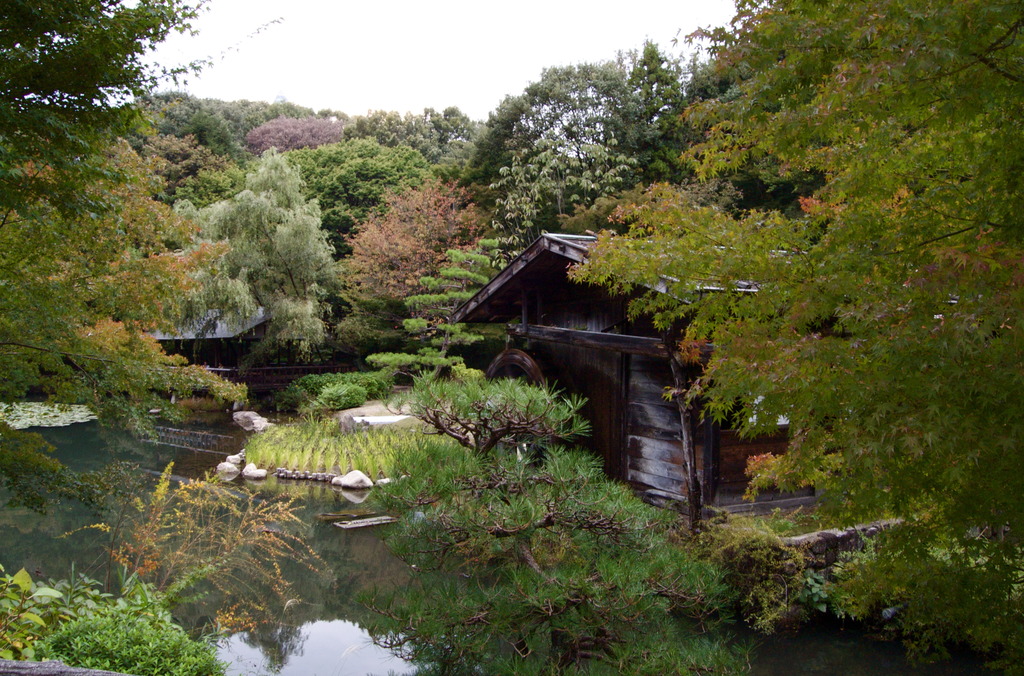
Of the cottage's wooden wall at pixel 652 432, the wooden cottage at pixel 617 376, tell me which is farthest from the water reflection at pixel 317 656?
the cottage's wooden wall at pixel 652 432

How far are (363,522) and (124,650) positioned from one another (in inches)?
209

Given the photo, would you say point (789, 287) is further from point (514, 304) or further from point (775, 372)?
point (514, 304)

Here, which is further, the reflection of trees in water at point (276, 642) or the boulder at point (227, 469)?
the boulder at point (227, 469)

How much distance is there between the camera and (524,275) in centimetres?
839

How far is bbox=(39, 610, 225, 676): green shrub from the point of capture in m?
3.62

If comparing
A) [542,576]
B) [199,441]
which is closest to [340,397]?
[199,441]

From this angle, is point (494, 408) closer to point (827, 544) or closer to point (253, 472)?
point (827, 544)

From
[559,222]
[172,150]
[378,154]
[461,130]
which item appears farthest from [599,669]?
[461,130]

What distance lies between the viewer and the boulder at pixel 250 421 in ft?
48.8

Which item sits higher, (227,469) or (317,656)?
(317,656)

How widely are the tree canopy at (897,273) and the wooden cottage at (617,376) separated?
230 cm

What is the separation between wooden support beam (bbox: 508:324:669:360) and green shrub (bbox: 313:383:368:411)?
7852 millimetres

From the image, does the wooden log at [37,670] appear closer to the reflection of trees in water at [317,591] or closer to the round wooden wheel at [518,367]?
the reflection of trees in water at [317,591]

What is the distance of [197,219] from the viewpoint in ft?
56.2
